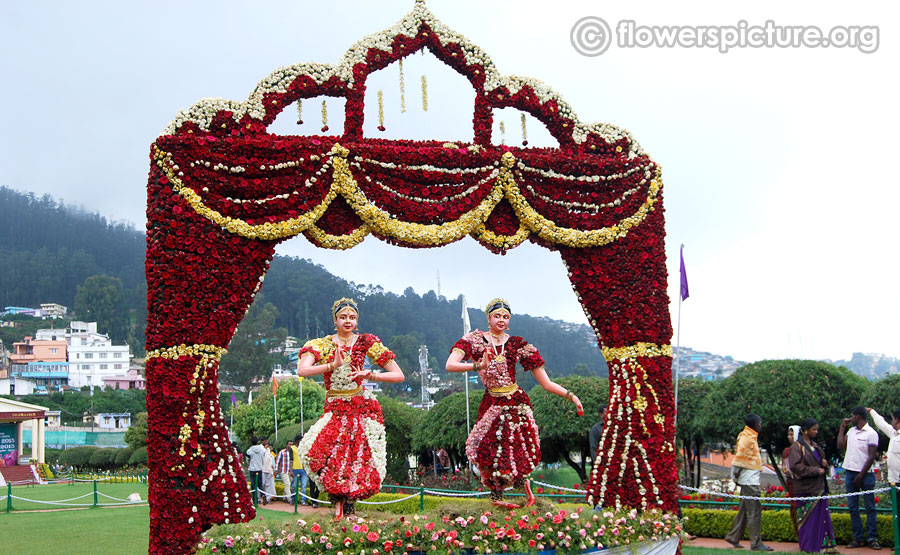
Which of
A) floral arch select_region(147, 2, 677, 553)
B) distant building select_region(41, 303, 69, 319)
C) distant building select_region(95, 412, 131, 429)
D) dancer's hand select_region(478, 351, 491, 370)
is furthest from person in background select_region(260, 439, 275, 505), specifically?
distant building select_region(41, 303, 69, 319)

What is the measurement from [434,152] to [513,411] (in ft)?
7.69

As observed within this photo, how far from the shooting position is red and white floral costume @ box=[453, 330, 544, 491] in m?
6.75

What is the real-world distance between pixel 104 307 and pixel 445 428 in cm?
7017

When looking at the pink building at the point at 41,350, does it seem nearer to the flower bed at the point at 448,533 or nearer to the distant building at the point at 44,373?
the distant building at the point at 44,373

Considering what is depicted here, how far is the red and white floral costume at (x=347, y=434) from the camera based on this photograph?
6273 millimetres

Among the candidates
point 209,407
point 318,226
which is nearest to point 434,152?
point 318,226

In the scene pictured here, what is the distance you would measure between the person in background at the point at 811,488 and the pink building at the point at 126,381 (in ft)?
217

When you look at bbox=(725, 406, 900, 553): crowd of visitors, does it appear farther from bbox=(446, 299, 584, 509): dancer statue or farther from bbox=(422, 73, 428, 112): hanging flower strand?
bbox=(422, 73, 428, 112): hanging flower strand

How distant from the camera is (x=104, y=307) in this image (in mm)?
76625

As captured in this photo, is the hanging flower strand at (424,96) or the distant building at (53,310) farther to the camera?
the distant building at (53,310)

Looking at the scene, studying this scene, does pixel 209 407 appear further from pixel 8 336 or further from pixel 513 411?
pixel 8 336

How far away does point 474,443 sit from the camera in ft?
22.6

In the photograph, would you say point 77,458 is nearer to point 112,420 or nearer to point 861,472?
point 112,420

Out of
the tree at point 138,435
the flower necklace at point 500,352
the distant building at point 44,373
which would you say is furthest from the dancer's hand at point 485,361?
the distant building at point 44,373
